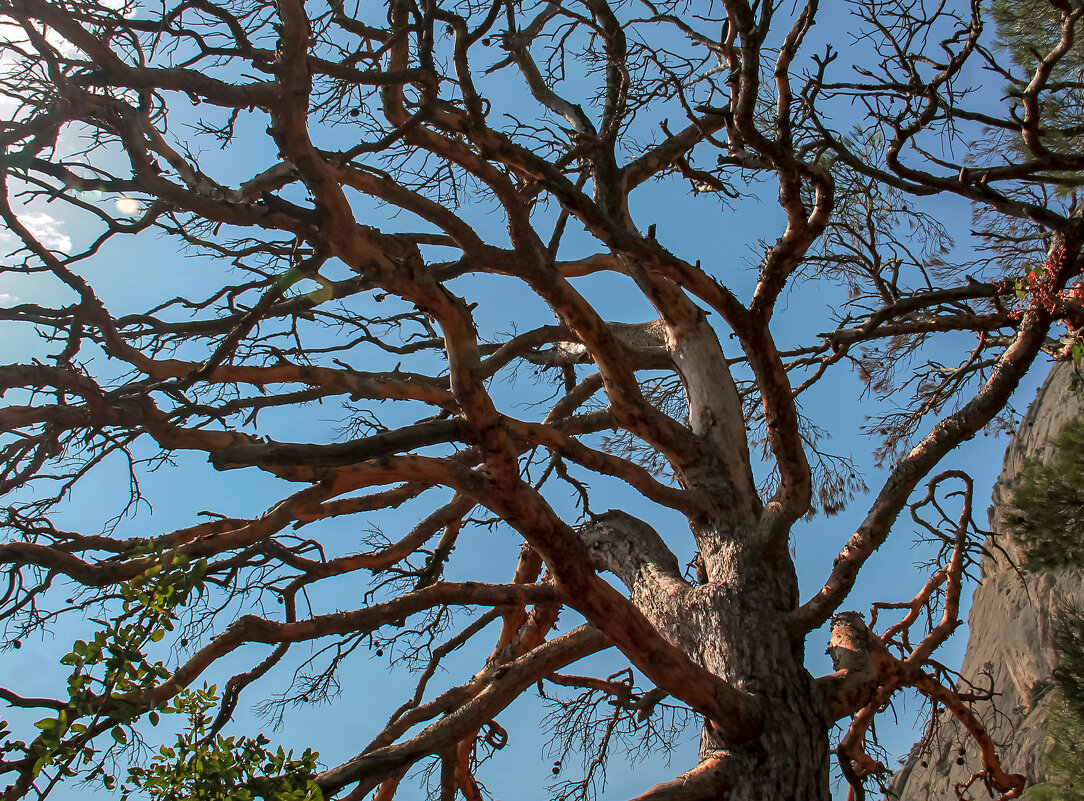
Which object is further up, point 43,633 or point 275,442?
point 43,633

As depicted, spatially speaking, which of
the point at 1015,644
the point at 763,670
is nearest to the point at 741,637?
the point at 763,670

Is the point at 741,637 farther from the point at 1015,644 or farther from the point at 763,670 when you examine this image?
the point at 1015,644

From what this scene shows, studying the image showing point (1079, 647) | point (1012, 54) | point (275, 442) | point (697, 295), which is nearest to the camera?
point (275, 442)

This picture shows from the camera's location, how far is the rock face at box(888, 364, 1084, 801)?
9.34 metres

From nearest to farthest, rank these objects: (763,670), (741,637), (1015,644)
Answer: (763,670), (741,637), (1015,644)

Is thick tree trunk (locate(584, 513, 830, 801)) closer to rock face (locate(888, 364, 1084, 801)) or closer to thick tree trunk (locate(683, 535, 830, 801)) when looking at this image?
thick tree trunk (locate(683, 535, 830, 801))

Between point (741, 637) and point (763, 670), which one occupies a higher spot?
point (741, 637)

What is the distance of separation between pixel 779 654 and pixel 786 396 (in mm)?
1267

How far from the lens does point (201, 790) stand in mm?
1822

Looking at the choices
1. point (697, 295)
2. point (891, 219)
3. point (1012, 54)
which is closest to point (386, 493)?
point (697, 295)

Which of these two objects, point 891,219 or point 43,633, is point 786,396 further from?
point 43,633

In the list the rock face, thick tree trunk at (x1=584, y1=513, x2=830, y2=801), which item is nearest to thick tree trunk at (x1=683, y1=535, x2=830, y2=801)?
thick tree trunk at (x1=584, y1=513, x2=830, y2=801)

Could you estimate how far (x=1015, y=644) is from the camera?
431 inches

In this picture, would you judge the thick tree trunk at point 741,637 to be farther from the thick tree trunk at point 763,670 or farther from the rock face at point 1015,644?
the rock face at point 1015,644
